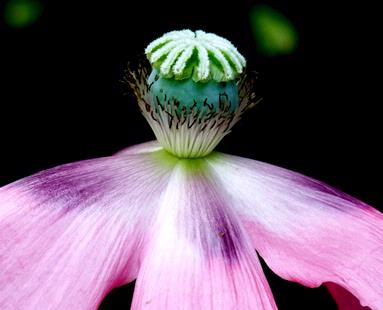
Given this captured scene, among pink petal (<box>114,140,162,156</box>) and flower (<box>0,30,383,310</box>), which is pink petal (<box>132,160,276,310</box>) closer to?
flower (<box>0,30,383,310</box>)

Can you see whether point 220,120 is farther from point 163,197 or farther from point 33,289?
point 33,289

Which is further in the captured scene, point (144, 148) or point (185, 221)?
point (144, 148)

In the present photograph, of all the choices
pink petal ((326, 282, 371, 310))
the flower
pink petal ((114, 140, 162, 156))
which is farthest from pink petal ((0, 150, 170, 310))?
pink petal ((326, 282, 371, 310))

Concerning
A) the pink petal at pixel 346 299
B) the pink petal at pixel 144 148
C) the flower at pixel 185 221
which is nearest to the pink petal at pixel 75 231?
the flower at pixel 185 221

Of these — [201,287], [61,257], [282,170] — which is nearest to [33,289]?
[61,257]

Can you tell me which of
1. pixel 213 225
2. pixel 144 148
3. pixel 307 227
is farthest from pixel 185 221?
pixel 144 148

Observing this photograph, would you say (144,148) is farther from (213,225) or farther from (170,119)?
(213,225)
